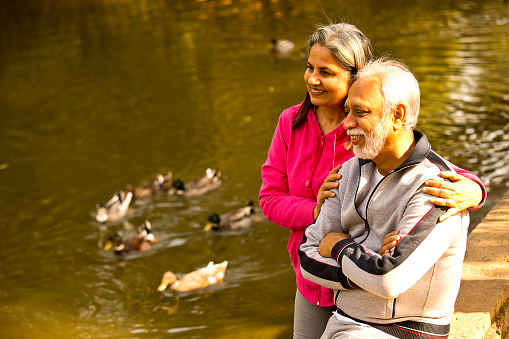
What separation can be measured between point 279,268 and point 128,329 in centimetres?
194

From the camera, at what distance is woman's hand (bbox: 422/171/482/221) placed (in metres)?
2.82

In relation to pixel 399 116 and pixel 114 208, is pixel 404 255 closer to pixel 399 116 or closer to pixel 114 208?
pixel 399 116

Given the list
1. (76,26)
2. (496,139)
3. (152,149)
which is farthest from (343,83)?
(76,26)

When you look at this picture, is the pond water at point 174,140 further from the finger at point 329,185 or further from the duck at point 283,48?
the finger at point 329,185

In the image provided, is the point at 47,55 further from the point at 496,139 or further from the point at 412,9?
the point at 496,139

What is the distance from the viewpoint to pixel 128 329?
6734mm

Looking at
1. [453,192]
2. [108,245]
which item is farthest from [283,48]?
[453,192]

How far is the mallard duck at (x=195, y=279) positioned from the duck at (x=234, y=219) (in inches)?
52.5

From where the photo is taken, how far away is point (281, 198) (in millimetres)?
3561

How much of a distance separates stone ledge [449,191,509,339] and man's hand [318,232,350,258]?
1.09 metres

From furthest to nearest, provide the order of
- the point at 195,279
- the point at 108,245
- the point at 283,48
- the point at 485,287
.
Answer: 1. the point at 283,48
2. the point at 108,245
3. the point at 195,279
4. the point at 485,287

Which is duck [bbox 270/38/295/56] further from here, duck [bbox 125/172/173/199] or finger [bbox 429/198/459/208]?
finger [bbox 429/198/459/208]

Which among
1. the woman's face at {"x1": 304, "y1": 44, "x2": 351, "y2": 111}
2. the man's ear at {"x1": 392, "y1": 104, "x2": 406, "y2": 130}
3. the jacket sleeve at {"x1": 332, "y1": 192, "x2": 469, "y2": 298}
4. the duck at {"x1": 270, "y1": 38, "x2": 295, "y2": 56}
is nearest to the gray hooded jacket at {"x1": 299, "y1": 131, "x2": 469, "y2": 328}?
the jacket sleeve at {"x1": 332, "y1": 192, "x2": 469, "y2": 298}

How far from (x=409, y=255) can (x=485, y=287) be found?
67.8 inches
